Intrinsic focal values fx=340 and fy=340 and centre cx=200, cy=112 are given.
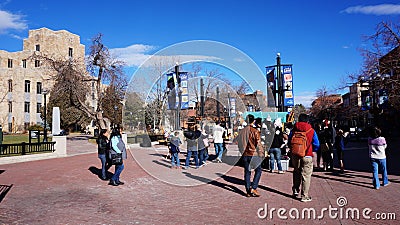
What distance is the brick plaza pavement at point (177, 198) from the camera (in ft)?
20.6

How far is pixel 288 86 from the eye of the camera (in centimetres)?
2142

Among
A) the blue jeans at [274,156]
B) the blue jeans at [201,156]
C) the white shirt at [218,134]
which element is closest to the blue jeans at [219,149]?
the white shirt at [218,134]

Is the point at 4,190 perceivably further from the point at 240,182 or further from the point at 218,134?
the point at 218,134

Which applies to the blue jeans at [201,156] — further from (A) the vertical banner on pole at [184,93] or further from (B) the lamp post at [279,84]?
(B) the lamp post at [279,84]

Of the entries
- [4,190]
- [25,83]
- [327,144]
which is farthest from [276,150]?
[25,83]

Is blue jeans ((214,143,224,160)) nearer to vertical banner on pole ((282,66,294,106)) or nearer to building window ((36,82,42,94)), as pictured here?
vertical banner on pole ((282,66,294,106))

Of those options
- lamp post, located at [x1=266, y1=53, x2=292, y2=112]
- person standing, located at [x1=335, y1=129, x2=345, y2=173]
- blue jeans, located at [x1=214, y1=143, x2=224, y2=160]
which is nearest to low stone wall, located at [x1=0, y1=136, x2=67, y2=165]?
blue jeans, located at [x1=214, y1=143, x2=224, y2=160]

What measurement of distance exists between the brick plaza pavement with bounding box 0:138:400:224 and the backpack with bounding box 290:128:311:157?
3.57ft

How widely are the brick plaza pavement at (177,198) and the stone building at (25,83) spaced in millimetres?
49260

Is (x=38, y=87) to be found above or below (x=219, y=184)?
above

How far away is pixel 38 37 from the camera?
72250 mm

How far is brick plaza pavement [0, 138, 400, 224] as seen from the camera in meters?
6.29

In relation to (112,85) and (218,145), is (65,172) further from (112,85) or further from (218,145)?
(112,85)

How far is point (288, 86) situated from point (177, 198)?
1527cm
